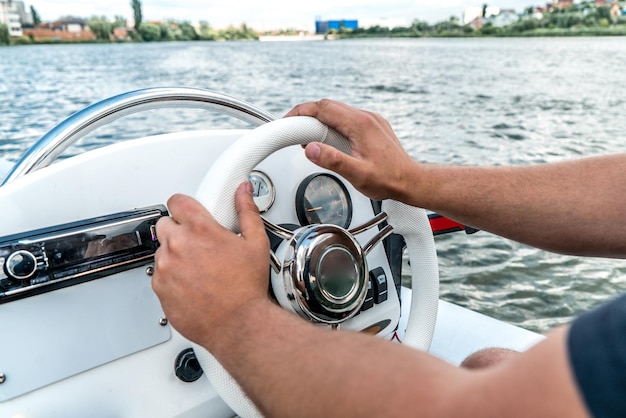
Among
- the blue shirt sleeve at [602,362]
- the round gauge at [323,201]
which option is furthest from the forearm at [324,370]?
the round gauge at [323,201]

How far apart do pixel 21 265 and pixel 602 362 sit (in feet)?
2.84

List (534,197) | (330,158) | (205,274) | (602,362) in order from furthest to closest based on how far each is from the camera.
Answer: (534,197) < (330,158) < (205,274) < (602,362)

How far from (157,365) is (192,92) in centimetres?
62

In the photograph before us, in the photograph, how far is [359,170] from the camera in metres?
1.03

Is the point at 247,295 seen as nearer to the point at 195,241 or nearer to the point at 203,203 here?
the point at 195,241

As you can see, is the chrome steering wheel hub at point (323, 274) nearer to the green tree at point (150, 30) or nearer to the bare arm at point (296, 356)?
the bare arm at point (296, 356)

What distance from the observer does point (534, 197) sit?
1.21 metres

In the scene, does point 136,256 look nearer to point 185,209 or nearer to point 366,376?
point 185,209

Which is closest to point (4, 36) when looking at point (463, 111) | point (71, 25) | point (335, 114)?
point (71, 25)

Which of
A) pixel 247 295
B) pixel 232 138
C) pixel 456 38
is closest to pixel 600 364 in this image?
pixel 247 295

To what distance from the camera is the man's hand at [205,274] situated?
0.73m

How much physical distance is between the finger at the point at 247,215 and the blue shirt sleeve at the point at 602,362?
0.47 meters

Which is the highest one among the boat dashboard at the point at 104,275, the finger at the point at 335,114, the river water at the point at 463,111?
the finger at the point at 335,114

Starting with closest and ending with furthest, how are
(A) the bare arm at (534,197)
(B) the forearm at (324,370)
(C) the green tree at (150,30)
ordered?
(B) the forearm at (324,370) → (A) the bare arm at (534,197) → (C) the green tree at (150,30)
